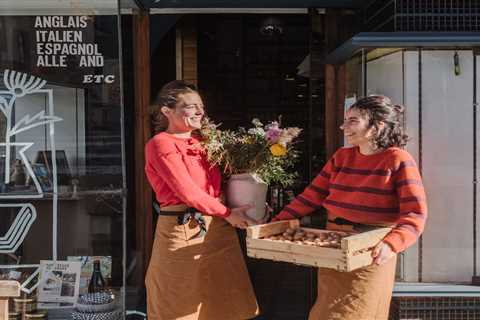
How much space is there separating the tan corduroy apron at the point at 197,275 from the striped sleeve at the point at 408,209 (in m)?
0.95

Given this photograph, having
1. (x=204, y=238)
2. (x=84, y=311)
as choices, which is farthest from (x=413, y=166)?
(x=84, y=311)

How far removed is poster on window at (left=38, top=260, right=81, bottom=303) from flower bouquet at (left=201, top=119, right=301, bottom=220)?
5.31 ft

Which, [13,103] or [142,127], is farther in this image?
[142,127]

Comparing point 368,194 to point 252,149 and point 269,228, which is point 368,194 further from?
point 252,149

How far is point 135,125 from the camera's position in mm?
4598

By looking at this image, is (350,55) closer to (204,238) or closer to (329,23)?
(329,23)

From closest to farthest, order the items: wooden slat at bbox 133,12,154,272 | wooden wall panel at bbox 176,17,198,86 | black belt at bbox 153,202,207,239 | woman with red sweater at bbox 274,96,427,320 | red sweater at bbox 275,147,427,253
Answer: red sweater at bbox 275,147,427,253 < woman with red sweater at bbox 274,96,427,320 < black belt at bbox 153,202,207,239 < wooden slat at bbox 133,12,154,272 < wooden wall panel at bbox 176,17,198,86

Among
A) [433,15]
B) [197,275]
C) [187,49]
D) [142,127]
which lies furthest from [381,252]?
[187,49]

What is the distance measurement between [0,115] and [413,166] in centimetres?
274

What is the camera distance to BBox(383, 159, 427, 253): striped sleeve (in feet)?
8.95

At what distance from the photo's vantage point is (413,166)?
9.52 ft

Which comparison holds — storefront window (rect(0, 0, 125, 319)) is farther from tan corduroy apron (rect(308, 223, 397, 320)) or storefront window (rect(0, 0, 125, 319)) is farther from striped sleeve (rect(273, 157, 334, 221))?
tan corduroy apron (rect(308, 223, 397, 320))

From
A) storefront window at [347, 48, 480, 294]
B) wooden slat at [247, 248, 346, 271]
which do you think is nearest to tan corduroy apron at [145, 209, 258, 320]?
wooden slat at [247, 248, 346, 271]

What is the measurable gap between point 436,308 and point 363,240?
4.83 ft
